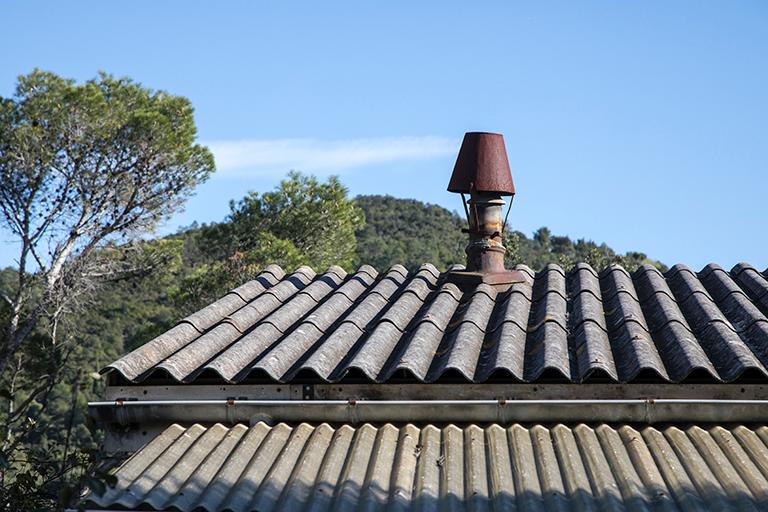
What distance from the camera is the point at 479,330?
5.82m

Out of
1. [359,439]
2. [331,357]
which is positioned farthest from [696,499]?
[331,357]

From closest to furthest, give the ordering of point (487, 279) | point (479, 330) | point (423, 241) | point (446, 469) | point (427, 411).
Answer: point (446, 469) → point (427, 411) → point (479, 330) → point (487, 279) → point (423, 241)

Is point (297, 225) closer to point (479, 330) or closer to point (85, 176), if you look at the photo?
point (85, 176)

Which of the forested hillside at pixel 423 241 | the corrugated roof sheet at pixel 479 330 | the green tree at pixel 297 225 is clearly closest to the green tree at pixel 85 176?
the green tree at pixel 297 225

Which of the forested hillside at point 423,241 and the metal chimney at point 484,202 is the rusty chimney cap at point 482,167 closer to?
the metal chimney at point 484,202

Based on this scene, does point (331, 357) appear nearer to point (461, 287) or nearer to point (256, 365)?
point (256, 365)

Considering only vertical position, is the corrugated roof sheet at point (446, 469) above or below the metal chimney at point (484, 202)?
below

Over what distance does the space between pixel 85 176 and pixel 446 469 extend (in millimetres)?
19755

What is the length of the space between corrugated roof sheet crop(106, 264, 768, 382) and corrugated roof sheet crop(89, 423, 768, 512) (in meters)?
0.31

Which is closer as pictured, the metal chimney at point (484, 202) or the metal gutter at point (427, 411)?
the metal gutter at point (427, 411)

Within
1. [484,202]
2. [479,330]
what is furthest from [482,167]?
[479,330]

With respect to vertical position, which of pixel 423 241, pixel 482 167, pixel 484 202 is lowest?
pixel 423 241

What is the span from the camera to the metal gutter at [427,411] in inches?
192

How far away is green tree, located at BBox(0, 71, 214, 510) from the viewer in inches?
866
